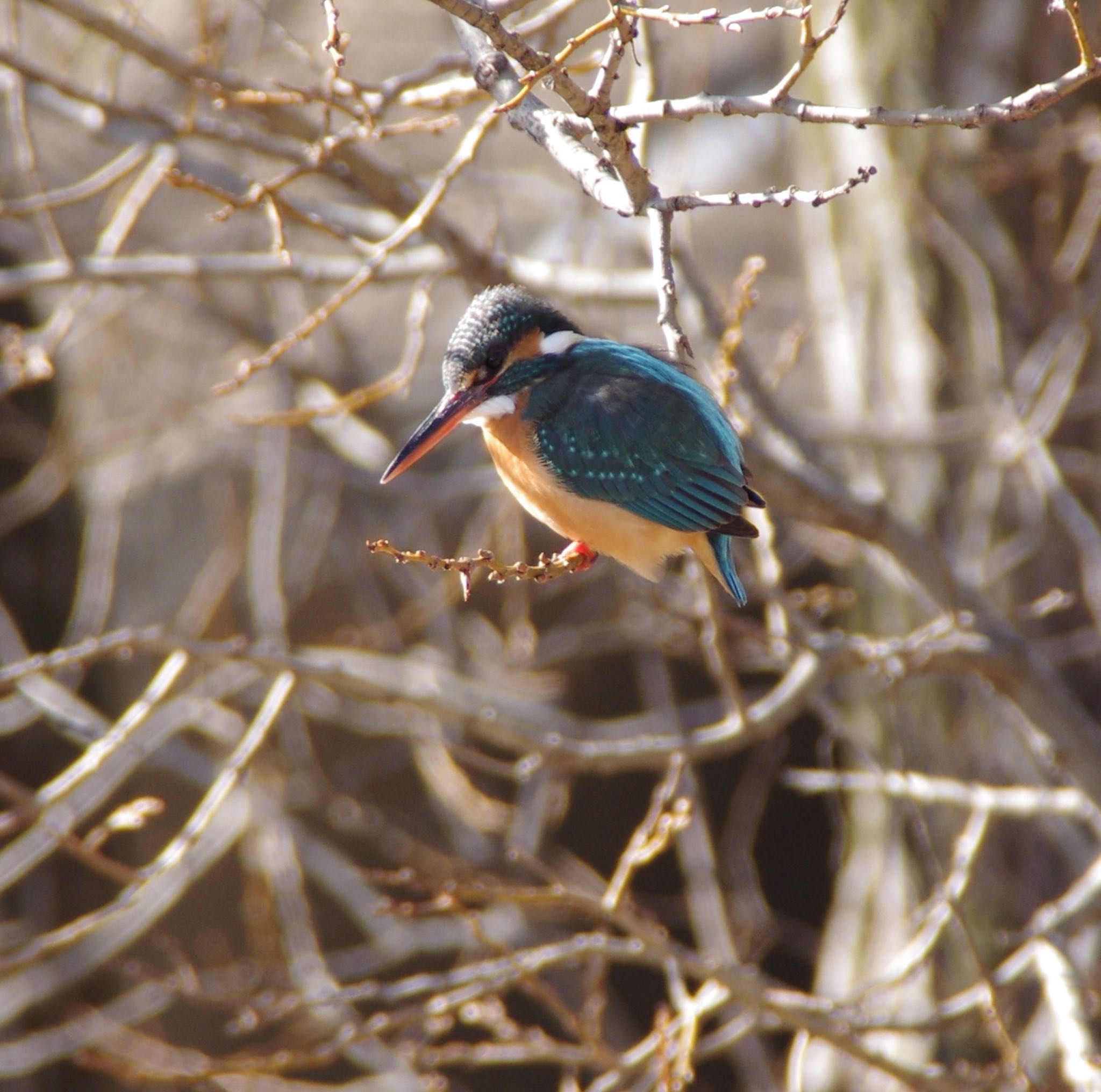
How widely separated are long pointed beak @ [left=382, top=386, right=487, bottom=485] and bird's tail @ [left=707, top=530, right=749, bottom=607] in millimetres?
473

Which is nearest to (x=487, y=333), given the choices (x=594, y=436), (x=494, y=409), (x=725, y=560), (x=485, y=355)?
(x=485, y=355)

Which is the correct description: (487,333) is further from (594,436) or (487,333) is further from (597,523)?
(597,523)

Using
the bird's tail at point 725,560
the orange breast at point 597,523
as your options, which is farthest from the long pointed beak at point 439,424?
the bird's tail at point 725,560

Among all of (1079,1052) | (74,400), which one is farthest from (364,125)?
(74,400)

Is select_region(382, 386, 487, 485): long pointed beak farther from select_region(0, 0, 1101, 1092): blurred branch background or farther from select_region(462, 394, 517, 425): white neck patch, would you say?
select_region(0, 0, 1101, 1092): blurred branch background

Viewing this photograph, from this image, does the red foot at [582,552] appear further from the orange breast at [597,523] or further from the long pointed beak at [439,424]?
the long pointed beak at [439,424]

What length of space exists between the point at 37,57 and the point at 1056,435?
441 cm

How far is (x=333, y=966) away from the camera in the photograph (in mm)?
4730

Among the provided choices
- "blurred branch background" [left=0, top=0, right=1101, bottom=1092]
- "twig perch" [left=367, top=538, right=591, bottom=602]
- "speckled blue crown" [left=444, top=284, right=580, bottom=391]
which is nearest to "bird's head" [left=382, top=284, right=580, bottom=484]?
"speckled blue crown" [left=444, top=284, right=580, bottom=391]

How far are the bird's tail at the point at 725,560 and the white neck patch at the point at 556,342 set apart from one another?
1.48ft

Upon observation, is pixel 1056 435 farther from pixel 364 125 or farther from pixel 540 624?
pixel 364 125

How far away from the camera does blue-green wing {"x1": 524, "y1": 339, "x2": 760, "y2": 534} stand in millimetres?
2180

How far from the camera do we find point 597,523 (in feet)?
7.33

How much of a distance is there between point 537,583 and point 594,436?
0.29 metres
